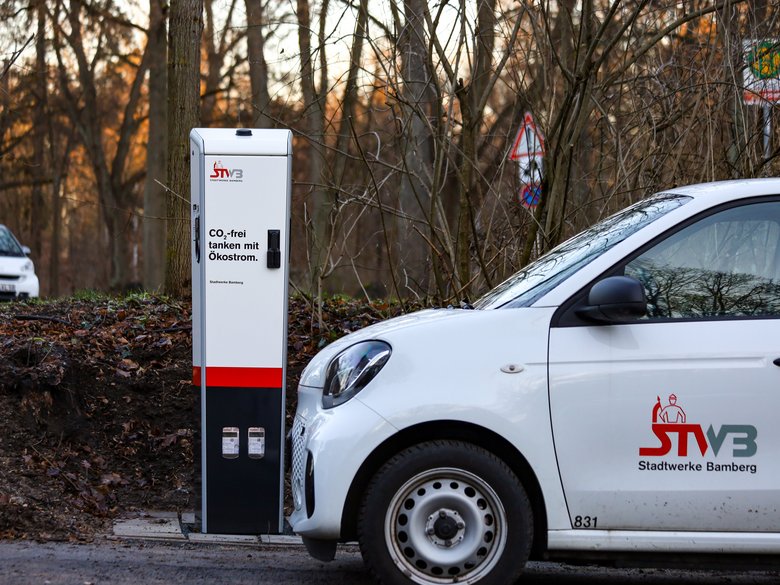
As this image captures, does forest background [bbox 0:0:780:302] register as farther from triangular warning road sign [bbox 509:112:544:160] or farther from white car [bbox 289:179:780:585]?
white car [bbox 289:179:780:585]

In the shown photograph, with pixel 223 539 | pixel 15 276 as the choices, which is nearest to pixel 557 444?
pixel 223 539

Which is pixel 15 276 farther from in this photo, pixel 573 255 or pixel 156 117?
pixel 573 255

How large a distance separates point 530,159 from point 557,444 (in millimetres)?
4540

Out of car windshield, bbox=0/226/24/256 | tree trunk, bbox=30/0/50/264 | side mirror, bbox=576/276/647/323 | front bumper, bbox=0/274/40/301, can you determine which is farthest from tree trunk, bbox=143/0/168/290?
side mirror, bbox=576/276/647/323

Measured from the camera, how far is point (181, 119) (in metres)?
11.9

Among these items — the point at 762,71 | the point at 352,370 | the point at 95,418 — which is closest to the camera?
the point at 352,370

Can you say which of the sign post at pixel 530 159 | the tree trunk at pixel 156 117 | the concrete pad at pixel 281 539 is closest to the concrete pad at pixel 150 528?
the concrete pad at pixel 281 539

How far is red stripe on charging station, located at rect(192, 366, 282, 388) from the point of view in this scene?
19.6 ft

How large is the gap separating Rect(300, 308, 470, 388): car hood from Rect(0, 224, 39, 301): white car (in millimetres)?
14838

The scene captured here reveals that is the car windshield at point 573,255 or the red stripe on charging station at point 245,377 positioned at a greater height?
the car windshield at point 573,255

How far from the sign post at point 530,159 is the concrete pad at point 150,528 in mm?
3874

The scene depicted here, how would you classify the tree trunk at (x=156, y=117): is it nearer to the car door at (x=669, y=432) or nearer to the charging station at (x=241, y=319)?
the charging station at (x=241, y=319)

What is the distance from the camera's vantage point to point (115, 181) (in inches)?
1328

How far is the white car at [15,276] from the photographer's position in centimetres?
1919
